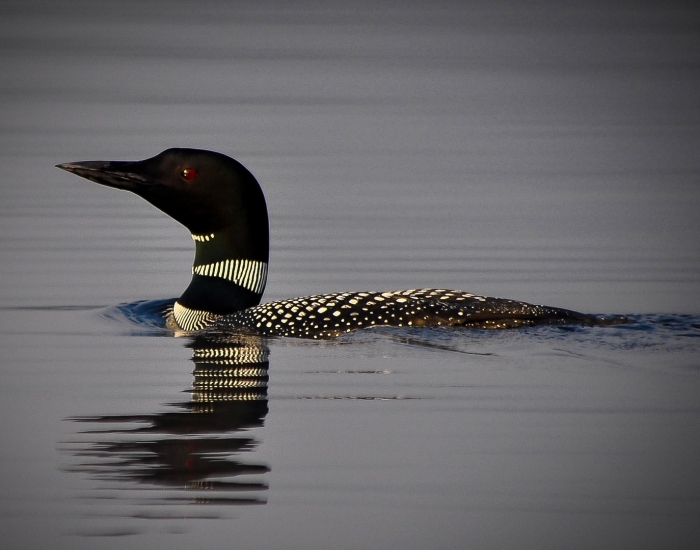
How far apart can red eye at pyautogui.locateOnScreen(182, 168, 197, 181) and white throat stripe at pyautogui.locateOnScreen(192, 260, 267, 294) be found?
16.6 inches

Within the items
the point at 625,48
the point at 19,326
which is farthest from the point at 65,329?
the point at 625,48

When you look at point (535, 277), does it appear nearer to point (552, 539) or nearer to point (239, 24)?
point (552, 539)

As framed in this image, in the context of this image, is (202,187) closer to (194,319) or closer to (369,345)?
(194,319)

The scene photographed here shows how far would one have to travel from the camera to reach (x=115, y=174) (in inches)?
248

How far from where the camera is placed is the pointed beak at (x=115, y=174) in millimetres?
6293

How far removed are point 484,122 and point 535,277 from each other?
9483 mm

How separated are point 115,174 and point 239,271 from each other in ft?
2.38

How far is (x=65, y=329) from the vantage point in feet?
20.8

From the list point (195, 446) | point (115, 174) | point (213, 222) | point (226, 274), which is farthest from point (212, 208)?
point (195, 446)

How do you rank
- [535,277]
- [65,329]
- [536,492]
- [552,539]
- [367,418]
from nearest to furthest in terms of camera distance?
1. [552,539]
2. [536,492]
3. [367,418]
4. [65,329]
5. [535,277]

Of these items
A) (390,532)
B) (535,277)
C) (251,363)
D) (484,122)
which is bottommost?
(390,532)

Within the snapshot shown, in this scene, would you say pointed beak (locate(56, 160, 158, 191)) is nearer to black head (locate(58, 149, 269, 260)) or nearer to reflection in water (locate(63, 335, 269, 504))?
black head (locate(58, 149, 269, 260))

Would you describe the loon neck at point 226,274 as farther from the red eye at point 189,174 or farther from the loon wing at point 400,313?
the loon wing at point 400,313

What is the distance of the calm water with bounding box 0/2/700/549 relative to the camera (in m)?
3.72
